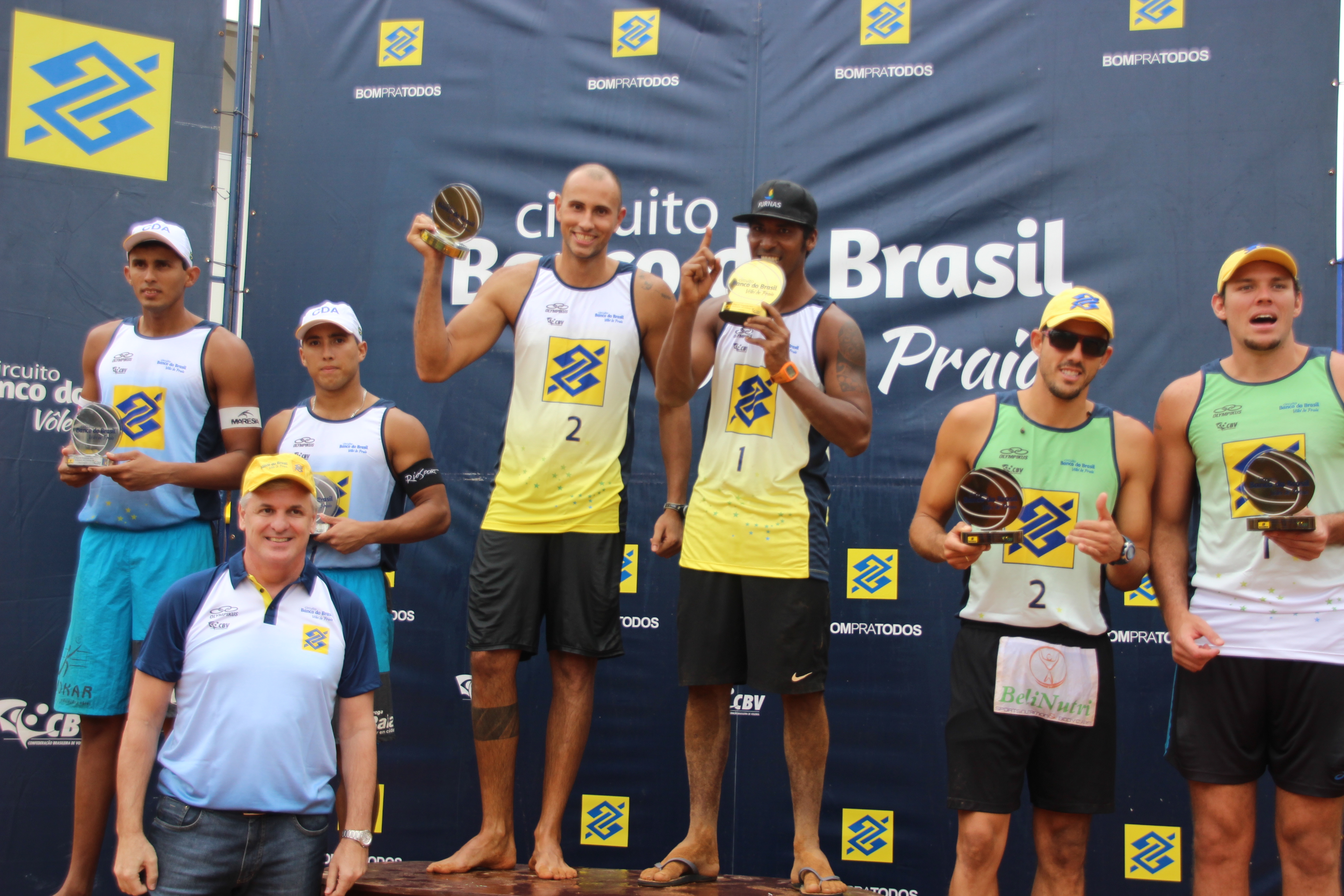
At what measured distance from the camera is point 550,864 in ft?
9.57

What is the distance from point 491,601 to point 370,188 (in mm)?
2299

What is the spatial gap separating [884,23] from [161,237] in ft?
9.25

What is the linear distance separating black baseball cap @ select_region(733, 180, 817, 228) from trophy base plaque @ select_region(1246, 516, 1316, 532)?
1411mm

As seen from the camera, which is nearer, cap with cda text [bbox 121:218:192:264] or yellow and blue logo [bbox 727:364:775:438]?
→ yellow and blue logo [bbox 727:364:775:438]

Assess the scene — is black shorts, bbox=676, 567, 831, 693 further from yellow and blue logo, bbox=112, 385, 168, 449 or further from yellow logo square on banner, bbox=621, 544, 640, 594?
yellow and blue logo, bbox=112, 385, 168, 449

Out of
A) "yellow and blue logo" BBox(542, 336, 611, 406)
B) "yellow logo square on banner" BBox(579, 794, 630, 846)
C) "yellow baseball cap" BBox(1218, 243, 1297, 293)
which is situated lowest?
"yellow logo square on banner" BBox(579, 794, 630, 846)

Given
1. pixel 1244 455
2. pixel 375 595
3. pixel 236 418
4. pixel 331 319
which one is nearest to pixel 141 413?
pixel 236 418

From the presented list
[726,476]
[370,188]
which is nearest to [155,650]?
[726,476]

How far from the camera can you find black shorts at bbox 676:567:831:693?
9.51ft

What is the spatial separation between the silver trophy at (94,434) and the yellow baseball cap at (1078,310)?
8.74ft

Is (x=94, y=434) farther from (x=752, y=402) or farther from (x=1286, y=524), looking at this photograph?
(x=1286, y=524)

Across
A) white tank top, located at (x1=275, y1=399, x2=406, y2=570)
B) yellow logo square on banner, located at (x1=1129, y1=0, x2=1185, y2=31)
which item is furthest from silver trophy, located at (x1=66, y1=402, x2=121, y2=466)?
yellow logo square on banner, located at (x1=1129, y1=0, x2=1185, y2=31)

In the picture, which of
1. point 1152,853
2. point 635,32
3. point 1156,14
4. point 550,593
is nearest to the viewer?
point 550,593

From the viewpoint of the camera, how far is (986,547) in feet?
7.87
